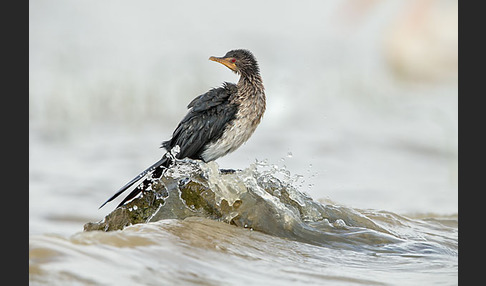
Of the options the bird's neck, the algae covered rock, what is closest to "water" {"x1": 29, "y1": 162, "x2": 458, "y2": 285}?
the algae covered rock

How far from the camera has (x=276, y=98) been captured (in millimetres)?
13383

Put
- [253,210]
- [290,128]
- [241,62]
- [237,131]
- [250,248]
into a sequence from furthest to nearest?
Answer: [290,128] < [241,62] < [237,131] < [253,210] < [250,248]

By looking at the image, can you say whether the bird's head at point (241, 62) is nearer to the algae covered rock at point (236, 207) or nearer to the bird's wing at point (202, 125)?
the bird's wing at point (202, 125)

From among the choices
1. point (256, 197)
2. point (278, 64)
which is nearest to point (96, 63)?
point (278, 64)

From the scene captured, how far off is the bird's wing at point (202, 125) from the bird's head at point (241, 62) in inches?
27.6

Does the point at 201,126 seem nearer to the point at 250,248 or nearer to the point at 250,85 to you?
the point at 250,85

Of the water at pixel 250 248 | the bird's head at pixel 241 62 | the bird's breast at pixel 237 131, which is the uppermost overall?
the bird's head at pixel 241 62

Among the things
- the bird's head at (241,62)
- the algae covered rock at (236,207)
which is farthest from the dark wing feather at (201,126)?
the bird's head at (241,62)

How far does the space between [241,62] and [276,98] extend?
536 cm

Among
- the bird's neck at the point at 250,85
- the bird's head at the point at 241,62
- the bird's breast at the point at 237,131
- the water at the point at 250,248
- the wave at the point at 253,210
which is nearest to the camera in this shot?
the water at the point at 250,248

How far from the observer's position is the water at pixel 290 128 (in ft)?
19.6

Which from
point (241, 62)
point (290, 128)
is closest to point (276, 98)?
point (290, 128)

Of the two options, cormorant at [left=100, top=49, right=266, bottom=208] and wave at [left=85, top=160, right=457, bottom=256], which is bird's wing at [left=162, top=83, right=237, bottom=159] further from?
wave at [left=85, top=160, right=457, bottom=256]

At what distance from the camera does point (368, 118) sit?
1302 cm
